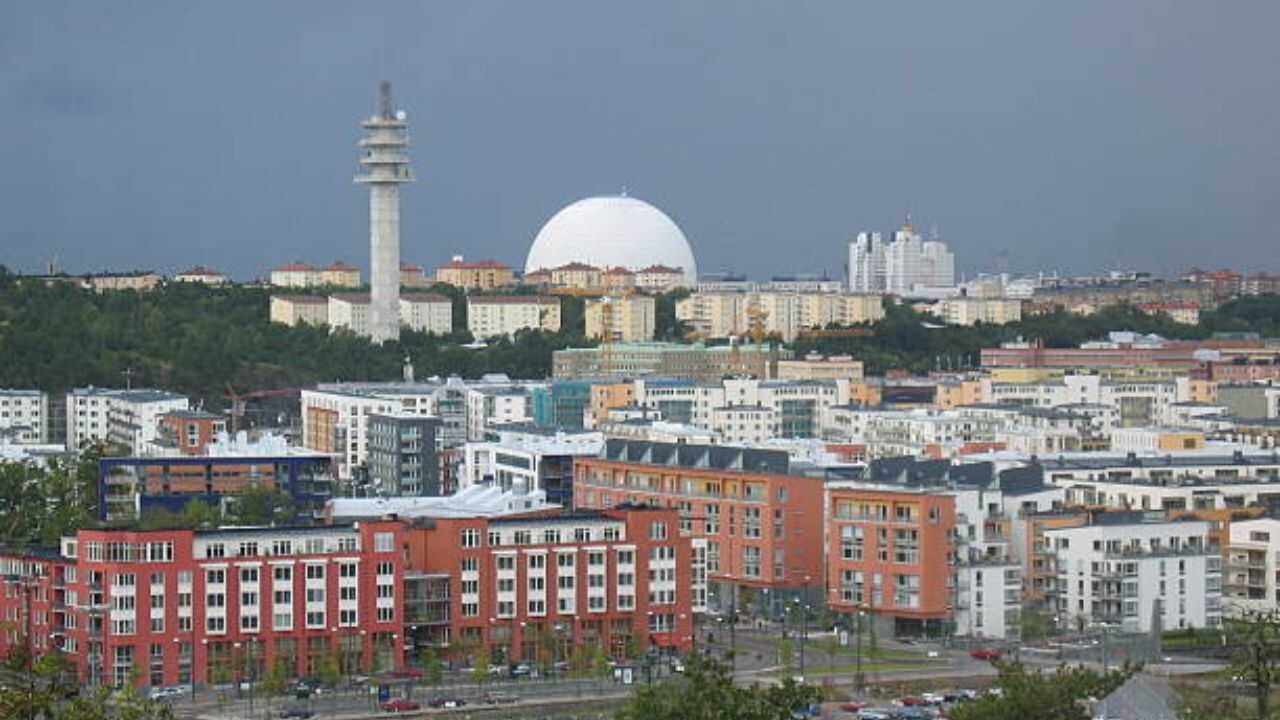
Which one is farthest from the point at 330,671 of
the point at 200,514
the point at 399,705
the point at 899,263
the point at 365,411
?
the point at 899,263

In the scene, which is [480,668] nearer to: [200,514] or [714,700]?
[714,700]

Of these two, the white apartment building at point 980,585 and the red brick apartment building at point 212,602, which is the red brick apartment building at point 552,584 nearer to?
the red brick apartment building at point 212,602

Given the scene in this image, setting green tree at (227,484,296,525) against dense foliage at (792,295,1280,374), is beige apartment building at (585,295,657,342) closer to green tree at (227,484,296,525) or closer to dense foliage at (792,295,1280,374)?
dense foliage at (792,295,1280,374)

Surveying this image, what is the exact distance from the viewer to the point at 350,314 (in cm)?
4528

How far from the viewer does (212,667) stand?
18344 mm

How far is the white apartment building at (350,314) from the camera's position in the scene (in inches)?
1767

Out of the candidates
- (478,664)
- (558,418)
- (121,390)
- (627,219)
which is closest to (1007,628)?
(478,664)

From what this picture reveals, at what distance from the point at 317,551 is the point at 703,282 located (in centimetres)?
4182

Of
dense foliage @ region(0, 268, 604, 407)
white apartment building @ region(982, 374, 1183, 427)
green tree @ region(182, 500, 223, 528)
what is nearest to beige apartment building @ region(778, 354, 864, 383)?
white apartment building @ region(982, 374, 1183, 427)

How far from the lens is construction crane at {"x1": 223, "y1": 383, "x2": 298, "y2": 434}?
35500mm

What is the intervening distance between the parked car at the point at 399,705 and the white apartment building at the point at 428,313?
28.7m

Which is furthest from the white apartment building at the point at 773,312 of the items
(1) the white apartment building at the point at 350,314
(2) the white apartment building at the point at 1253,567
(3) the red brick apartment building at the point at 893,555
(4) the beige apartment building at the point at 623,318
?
(3) the red brick apartment building at the point at 893,555

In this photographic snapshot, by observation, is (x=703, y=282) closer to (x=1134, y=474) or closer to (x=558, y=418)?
(x=558, y=418)

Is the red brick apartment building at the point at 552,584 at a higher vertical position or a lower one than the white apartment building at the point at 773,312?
lower
